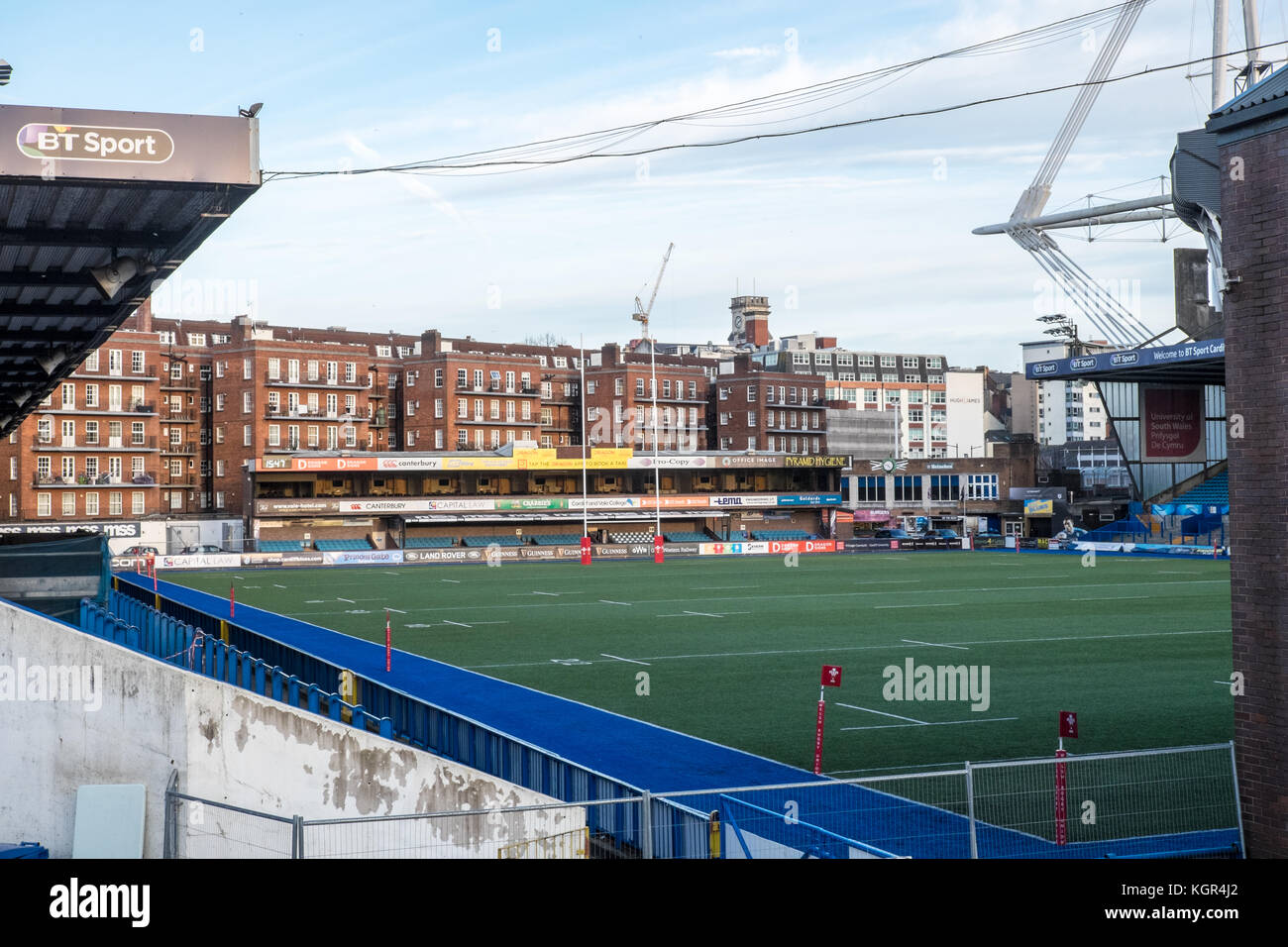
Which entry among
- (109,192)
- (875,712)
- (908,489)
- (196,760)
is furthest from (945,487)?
(196,760)

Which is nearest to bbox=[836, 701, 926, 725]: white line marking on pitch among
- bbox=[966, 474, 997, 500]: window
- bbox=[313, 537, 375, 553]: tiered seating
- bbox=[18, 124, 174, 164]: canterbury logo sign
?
bbox=[18, 124, 174, 164]: canterbury logo sign

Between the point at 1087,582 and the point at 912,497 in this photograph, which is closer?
the point at 1087,582

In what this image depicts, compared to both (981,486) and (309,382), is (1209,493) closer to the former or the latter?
(981,486)

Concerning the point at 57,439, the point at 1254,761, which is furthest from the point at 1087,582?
the point at 57,439

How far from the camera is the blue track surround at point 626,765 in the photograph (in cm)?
1398

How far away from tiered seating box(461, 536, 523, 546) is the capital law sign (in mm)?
45649

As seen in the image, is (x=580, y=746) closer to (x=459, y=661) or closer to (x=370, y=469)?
(x=459, y=661)

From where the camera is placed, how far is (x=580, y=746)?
2131 cm

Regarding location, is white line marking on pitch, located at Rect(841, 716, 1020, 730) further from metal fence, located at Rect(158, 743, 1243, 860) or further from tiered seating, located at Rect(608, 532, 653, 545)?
tiered seating, located at Rect(608, 532, 653, 545)

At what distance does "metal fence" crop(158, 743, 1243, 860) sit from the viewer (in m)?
12.4

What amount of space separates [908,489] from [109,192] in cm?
11096

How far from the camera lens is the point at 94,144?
13.4m

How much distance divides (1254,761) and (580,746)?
1084cm

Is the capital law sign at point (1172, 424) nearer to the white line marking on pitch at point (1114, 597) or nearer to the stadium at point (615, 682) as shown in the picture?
the stadium at point (615, 682)
